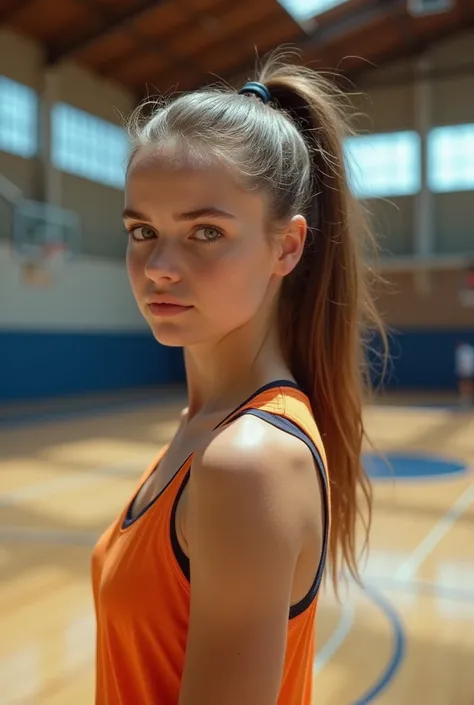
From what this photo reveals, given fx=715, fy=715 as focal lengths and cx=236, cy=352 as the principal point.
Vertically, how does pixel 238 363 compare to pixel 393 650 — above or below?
above

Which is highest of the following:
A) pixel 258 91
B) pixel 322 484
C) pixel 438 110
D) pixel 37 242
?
pixel 438 110

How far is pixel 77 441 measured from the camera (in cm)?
945

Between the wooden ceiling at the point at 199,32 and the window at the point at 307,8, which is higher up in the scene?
the window at the point at 307,8

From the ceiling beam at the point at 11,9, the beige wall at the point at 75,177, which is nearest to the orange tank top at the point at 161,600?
the beige wall at the point at 75,177

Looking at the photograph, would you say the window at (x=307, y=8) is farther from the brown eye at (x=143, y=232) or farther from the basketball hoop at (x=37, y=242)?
the brown eye at (x=143, y=232)

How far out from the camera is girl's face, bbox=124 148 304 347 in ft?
3.00

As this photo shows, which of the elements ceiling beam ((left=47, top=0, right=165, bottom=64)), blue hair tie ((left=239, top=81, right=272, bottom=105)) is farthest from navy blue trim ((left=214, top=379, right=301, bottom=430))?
ceiling beam ((left=47, top=0, right=165, bottom=64))

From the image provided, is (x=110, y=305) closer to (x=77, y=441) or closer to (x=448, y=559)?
(x=77, y=441)

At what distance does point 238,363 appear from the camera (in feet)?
3.42

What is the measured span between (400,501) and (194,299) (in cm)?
555

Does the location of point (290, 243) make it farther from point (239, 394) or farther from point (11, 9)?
point (11, 9)

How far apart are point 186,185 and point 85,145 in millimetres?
16173

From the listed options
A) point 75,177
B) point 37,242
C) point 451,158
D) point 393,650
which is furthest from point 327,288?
point 451,158

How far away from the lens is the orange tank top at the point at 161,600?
34.5 inches
